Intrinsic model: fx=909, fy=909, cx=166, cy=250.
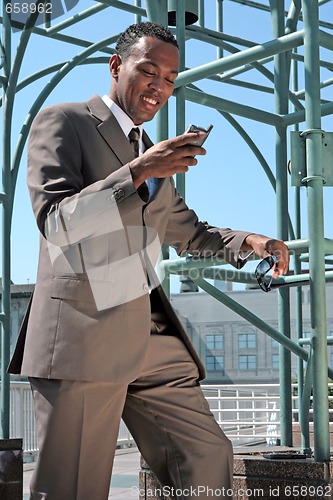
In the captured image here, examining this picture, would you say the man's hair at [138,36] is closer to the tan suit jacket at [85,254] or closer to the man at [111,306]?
the man at [111,306]

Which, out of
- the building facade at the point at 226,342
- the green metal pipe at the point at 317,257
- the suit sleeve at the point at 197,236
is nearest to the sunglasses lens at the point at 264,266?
the suit sleeve at the point at 197,236

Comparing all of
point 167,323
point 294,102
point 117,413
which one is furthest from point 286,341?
point 294,102

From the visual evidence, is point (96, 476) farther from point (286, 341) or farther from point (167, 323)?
point (286, 341)

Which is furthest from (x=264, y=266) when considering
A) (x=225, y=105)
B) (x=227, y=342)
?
(x=227, y=342)

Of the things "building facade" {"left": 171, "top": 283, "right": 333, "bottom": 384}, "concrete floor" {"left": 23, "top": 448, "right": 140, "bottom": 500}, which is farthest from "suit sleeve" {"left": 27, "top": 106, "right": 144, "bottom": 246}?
"building facade" {"left": 171, "top": 283, "right": 333, "bottom": 384}

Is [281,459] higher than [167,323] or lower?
lower

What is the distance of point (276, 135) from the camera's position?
4.63 meters

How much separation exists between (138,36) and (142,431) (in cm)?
122

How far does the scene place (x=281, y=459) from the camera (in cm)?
338

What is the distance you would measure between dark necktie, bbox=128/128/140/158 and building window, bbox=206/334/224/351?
62.0m

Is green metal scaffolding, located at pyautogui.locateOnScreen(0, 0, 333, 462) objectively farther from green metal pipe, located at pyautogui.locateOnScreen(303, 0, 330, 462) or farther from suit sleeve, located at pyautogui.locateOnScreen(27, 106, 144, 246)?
suit sleeve, located at pyautogui.locateOnScreen(27, 106, 144, 246)

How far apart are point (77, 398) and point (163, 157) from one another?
0.73 meters

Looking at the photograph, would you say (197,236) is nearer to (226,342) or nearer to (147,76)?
(147,76)

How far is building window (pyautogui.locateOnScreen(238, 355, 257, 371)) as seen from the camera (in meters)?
64.6
